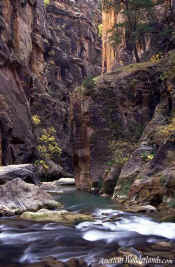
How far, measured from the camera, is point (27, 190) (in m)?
10.3

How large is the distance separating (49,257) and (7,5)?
85.2ft

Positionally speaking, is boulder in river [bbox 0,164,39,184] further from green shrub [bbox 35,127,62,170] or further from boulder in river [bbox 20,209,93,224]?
green shrub [bbox 35,127,62,170]

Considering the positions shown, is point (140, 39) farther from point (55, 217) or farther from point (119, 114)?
point (55, 217)

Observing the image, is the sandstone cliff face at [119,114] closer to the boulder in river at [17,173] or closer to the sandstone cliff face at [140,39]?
the sandstone cliff face at [140,39]

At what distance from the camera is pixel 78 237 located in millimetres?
5719

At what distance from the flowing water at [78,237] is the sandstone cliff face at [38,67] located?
14.6 meters

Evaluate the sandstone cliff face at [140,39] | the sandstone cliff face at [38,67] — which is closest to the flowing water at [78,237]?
the sandstone cliff face at [38,67]

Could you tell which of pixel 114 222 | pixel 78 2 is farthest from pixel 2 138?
pixel 78 2

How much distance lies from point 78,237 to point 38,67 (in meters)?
33.0

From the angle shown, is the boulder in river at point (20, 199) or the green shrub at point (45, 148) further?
the green shrub at point (45, 148)

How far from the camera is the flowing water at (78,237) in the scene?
462 centimetres

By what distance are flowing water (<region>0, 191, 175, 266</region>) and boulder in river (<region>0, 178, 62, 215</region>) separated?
134cm

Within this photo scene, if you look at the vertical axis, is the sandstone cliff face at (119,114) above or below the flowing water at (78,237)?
above

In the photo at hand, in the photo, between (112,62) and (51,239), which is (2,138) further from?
(51,239)
